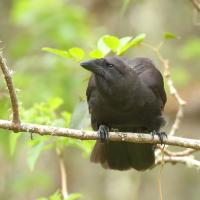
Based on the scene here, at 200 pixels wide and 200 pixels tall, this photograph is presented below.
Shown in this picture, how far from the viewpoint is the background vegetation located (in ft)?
19.1

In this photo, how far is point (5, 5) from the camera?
368 inches

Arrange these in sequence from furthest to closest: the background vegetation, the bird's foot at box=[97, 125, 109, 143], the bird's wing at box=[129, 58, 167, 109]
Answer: the background vegetation → the bird's wing at box=[129, 58, 167, 109] → the bird's foot at box=[97, 125, 109, 143]

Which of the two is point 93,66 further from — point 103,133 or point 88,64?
point 103,133

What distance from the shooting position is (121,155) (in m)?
5.18

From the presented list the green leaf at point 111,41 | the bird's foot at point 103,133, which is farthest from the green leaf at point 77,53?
the bird's foot at point 103,133

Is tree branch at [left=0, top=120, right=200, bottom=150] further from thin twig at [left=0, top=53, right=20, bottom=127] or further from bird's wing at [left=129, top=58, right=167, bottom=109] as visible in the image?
bird's wing at [left=129, top=58, right=167, bottom=109]

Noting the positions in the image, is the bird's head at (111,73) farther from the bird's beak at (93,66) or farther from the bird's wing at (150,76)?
the bird's wing at (150,76)

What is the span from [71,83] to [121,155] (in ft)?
6.14

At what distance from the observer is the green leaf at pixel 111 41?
463 cm

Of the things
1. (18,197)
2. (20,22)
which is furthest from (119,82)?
(18,197)

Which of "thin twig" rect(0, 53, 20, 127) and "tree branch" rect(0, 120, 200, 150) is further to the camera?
"tree branch" rect(0, 120, 200, 150)

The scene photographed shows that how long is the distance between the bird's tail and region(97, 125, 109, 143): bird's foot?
35 cm

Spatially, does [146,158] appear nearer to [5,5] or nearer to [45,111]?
[45,111]

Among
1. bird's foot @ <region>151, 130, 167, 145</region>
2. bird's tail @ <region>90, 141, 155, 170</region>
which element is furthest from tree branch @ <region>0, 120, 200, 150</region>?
bird's tail @ <region>90, 141, 155, 170</region>
